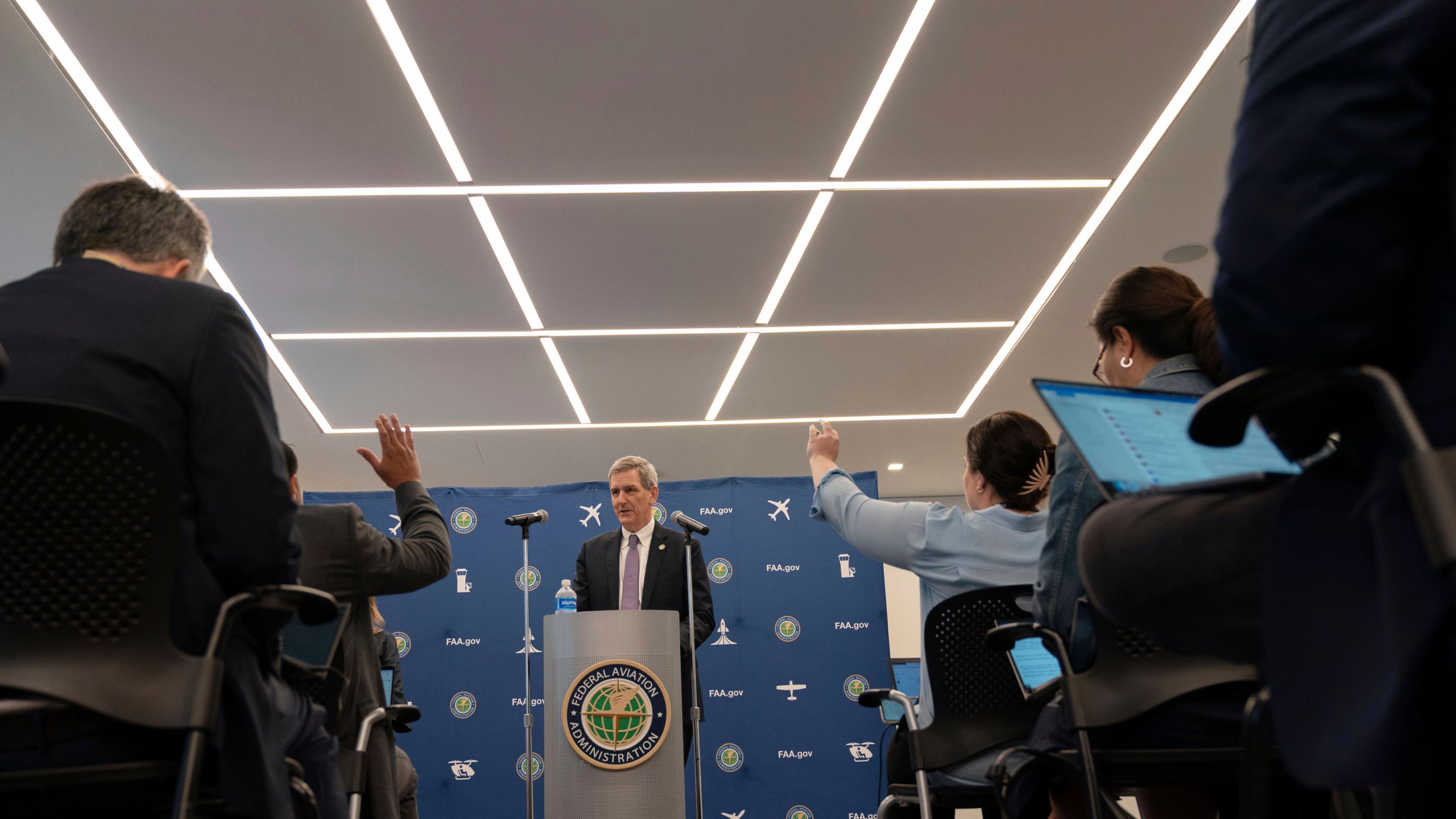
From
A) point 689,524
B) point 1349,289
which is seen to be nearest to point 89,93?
point 689,524

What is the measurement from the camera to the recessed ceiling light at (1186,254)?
4.75m

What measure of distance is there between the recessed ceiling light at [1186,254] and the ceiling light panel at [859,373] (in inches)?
42.3

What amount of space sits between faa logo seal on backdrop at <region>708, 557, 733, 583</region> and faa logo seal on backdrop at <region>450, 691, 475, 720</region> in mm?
1599

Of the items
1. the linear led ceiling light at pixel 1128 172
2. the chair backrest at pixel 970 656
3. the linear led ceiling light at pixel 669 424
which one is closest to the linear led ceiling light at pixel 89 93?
the chair backrest at pixel 970 656

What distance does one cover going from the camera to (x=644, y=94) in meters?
3.41

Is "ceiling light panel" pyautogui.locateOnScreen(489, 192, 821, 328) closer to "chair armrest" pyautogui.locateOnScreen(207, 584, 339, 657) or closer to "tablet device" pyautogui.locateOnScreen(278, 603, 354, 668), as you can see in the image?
"tablet device" pyautogui.locateOnScreen(278, 603, 354, 668)

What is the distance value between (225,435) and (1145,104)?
11.5 feet

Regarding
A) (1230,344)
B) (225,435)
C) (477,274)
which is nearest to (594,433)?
(477,274)

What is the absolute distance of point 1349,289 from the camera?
651mm

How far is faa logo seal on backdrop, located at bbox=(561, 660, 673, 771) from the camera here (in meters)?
3.22

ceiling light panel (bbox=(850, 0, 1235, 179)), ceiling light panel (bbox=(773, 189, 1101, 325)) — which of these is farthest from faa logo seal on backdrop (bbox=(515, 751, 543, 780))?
ceiling light panel (bbox=(850, 0, 1235, 179))

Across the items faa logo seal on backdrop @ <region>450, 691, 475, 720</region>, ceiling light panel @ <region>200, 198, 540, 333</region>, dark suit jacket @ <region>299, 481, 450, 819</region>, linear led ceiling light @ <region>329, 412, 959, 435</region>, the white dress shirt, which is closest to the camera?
dark suit jacket @ <region>299, 481, 450, 819</region>

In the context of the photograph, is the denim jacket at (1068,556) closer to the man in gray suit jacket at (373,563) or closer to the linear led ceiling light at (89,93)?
the man in gray suit jacket at (373,563)

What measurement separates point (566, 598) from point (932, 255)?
2.80 m
